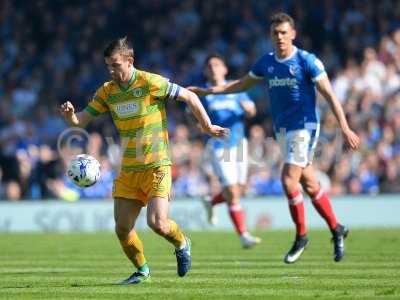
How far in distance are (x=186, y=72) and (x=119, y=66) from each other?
49.3 feet

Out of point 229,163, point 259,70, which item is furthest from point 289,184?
point 229,163

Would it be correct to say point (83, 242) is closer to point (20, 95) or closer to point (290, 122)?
point (290, 122)

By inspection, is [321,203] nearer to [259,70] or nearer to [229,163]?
[259,70]

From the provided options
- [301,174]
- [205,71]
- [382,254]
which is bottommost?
[382,254]

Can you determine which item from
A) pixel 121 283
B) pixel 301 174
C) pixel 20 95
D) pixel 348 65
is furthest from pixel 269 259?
pixel 20 95

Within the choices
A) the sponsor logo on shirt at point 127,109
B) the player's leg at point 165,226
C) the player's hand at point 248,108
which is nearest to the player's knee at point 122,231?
the player's leg at point 165,226

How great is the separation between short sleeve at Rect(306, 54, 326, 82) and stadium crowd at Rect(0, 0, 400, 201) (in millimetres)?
8262

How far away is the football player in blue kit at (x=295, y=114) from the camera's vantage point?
12.7 metres

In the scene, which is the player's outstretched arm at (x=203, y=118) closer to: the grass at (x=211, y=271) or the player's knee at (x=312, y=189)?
the grass at (x=211, y=271)

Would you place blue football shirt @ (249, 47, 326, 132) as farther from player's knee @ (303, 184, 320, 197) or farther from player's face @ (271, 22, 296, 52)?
player's knee @ (303, 184, 320, 197)

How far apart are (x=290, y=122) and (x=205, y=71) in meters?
4.01

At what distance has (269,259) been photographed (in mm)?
13484

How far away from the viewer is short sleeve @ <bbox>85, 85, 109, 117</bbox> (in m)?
10.9

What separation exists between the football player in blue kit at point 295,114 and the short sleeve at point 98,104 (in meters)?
2.04
